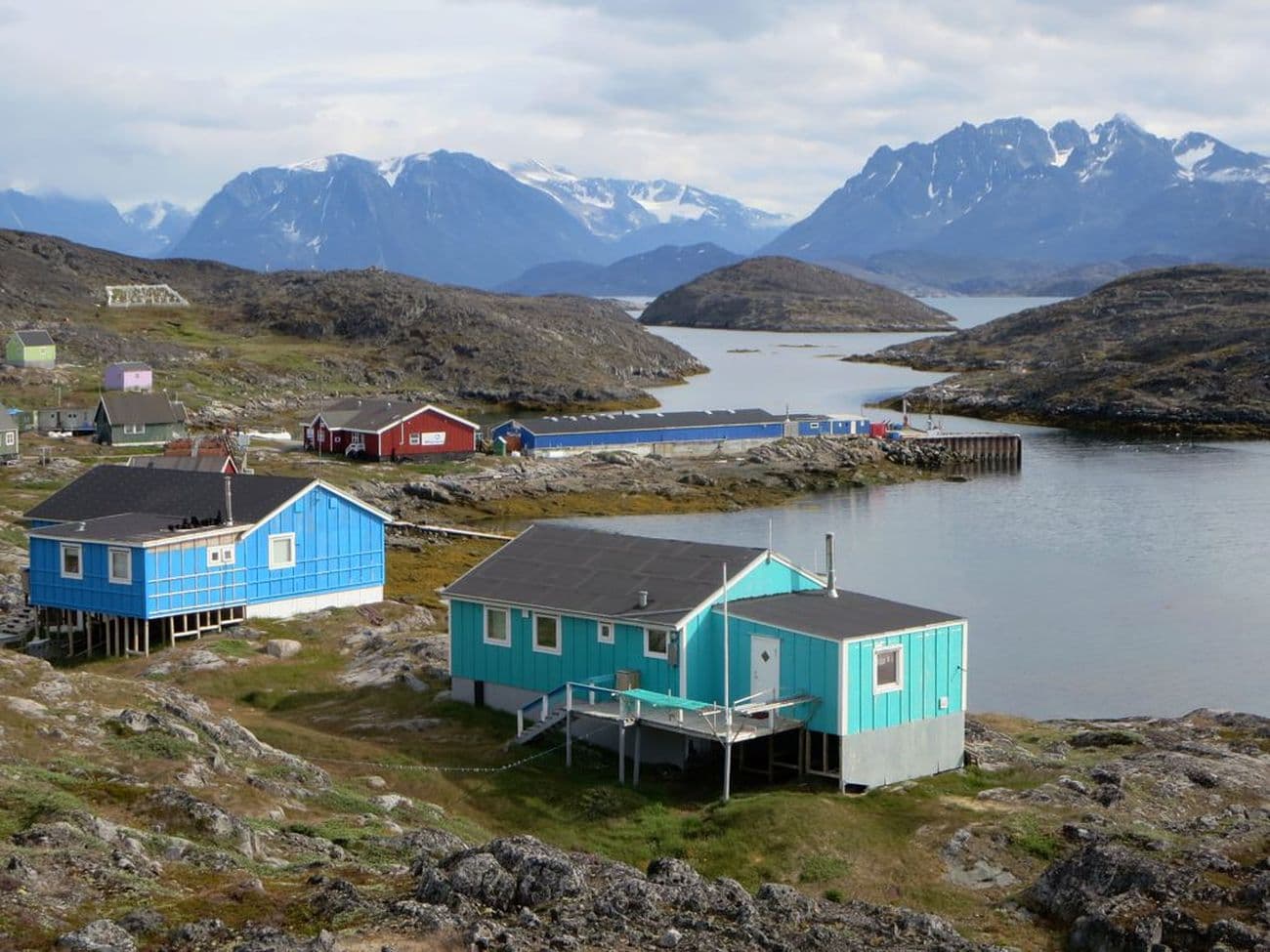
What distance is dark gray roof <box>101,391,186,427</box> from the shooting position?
3563 inches

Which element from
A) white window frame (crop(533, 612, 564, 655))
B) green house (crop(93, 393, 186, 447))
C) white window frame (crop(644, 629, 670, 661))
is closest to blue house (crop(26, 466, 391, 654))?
white window frame (crop(533, 612, 564, 655))

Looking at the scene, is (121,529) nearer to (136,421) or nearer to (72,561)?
(72,561)

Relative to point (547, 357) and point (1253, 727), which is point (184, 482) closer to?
point (1253, 727)

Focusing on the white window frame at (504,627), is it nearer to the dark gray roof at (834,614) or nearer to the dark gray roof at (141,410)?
the dark gray roof at (834,614)

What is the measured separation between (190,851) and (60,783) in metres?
3.87

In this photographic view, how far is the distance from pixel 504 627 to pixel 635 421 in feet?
232

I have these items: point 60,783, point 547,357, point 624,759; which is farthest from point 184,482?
point 547,357

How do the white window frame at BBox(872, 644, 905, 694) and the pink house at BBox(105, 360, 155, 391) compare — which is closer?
the white window frame at BBox(872, 644, 905, 694)

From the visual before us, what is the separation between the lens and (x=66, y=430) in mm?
93375

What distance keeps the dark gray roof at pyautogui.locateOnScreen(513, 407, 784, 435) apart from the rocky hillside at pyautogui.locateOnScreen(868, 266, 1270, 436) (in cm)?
3743

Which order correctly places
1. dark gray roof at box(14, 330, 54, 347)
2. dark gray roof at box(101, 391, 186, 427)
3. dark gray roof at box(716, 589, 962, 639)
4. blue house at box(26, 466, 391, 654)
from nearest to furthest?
dark gray roof at box(716, 589, 962, 639) < blue house at box(26, 466, 391, 654) < dark gray roof at box(101, 391, 186, 427) < dark gray roof at box(14, 330, 54, 347)

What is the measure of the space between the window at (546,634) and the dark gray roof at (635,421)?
6472 cm

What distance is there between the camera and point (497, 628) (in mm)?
33500

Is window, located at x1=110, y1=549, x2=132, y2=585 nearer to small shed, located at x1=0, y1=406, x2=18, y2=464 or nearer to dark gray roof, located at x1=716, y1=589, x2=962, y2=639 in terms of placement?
dark gray roof, located at x1=716, y1=589, x2=962, y2=639
